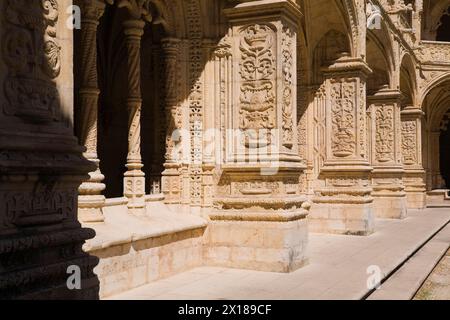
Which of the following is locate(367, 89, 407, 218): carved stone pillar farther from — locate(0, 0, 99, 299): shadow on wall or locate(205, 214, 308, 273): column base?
locate(0, 0, 99, 299): shadow on wall

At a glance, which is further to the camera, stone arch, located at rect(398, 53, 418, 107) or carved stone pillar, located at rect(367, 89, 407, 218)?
stone arch, located at rect(398, 53, 418, 107)

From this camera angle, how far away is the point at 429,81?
68.5 feet

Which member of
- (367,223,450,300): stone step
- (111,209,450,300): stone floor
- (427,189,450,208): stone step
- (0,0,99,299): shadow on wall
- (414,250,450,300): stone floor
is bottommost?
(414,250,450,300): stone floor

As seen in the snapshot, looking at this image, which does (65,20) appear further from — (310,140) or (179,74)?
(310,140)

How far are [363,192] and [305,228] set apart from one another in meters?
4.11

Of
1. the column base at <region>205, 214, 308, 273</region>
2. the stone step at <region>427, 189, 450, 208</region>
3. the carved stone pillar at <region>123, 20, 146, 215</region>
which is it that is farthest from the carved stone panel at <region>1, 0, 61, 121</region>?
the stone step at <region>427, 189, 450, 208</region>

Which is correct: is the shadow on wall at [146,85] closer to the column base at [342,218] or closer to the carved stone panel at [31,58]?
the carved stone panel at [31,58]

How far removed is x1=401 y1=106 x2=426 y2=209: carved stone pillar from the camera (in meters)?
19.6

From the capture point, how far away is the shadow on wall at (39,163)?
346 centimetres

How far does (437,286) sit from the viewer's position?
24.3 ft

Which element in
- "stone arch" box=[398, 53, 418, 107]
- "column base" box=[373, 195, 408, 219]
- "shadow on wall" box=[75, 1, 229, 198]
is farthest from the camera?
"stone arch" box=[398, 53, 418, 107]

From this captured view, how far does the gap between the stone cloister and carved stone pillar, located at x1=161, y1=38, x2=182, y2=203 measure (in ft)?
0.07

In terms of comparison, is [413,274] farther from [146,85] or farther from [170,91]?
[146,85]

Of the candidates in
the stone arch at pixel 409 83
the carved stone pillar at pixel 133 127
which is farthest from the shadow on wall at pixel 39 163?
the stone arch at pixel 409 83
